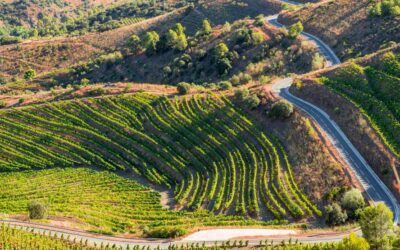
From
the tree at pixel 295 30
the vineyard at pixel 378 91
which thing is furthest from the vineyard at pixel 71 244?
the tree at pixel 295 30

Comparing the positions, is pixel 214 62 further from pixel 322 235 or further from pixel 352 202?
pixel 322 235

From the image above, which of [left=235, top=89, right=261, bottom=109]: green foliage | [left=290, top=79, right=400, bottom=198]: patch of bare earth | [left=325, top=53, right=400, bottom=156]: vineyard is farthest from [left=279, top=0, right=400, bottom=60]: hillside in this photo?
[left=235, top=89, right=261, bottom=109]: green foliage

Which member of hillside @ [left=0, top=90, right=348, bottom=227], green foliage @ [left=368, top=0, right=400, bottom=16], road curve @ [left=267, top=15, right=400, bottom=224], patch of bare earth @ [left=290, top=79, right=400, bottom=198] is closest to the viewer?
road curve @ [left=267, top=15, right=400, bottom=224]

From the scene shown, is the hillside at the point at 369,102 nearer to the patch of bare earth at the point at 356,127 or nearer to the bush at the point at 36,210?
the patch of bare earth at the point at 356,127

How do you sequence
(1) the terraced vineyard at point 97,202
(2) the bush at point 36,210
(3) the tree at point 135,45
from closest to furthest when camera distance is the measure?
(2) the bush at point 36,210
(1) the terraced vineyard at point 97,202
(3) the tree at point 135,45

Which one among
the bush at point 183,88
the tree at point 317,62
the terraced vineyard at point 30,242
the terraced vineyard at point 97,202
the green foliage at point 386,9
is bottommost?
the terraced vineyard at point 97,202

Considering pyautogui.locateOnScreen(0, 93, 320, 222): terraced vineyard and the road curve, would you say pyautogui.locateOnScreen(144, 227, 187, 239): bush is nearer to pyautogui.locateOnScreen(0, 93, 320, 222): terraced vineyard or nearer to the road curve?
pyautogui.locateOnScreen(0, 93, 320, 222): terraced vineyard

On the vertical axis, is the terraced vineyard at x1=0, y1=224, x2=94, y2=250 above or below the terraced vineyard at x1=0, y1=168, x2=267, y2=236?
above

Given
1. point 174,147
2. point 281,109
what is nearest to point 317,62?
point 281,109
